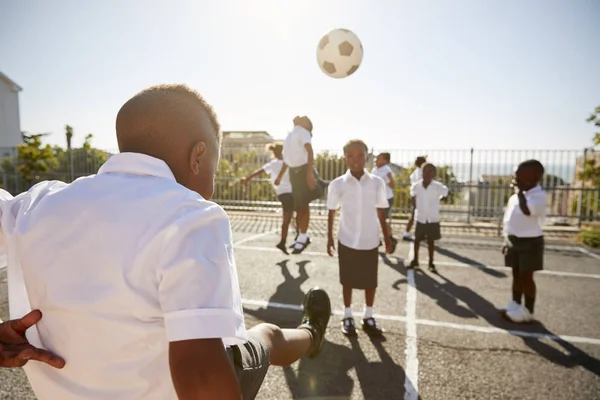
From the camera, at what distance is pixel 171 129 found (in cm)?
110

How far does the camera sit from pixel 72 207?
965mm

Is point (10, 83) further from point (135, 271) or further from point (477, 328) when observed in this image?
point (135, 271)

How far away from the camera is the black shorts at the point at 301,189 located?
6.17 m

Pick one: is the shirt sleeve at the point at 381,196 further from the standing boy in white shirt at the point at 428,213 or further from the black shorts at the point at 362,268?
the standing boy in white shirt at the point at 428,213

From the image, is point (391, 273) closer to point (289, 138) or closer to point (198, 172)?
point (289, 138)

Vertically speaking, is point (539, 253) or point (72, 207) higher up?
point (72, 207)

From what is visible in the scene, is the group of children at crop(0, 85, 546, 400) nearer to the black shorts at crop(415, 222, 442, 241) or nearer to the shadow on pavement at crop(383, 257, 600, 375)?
the shadow on pavement at crop(383, 257, 600, 375)

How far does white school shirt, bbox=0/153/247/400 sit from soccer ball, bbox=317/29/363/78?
5595 mm

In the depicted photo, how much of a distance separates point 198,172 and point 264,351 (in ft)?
3.02

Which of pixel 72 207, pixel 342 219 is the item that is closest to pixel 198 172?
pixel 72 207

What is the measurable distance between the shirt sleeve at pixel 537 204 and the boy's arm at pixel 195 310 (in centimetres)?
389

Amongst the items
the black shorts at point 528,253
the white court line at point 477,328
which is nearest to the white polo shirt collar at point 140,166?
the white court line at point 477,328

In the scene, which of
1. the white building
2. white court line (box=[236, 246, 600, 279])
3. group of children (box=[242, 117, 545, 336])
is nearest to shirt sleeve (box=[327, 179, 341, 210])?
group of children (box=[242, 117, 545, 336])

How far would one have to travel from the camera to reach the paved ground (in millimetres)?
2748
